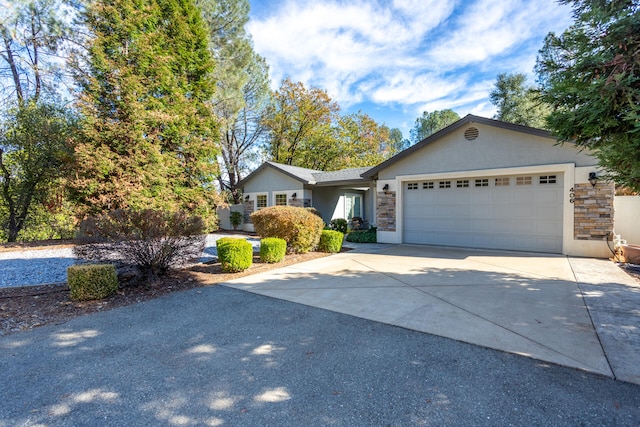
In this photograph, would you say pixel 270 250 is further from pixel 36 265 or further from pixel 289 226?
pixel 36 265

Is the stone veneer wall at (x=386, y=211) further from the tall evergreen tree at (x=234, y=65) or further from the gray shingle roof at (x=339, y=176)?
the tall evergreen tree at (x=234, y=65)

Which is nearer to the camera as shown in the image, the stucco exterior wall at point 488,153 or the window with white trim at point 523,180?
the stucco exterior wall at point 488,153

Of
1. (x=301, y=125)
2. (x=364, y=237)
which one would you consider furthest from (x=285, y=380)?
(x=301, y=125)

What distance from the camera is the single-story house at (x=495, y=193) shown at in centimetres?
800

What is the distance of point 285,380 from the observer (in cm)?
268

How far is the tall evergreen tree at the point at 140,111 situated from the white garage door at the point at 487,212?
9198 mm

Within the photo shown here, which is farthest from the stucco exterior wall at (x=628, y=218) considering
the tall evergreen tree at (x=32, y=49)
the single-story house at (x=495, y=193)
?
the tall evergreen tree at (x=32, y=49)

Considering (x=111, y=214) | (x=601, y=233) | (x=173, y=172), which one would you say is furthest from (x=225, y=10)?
(x=601, y=233)

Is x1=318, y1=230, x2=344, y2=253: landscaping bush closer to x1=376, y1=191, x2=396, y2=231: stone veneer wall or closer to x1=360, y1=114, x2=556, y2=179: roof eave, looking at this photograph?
x1=376, y1=191, x2=396, y2=231: stone veneer wall

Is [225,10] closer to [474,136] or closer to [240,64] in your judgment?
A: [240,64]

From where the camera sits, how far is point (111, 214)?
558 centimetres

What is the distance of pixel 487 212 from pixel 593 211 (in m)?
2.50

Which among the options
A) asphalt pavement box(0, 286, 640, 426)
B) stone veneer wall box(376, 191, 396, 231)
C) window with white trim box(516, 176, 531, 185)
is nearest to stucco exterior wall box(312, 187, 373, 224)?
stone veneer wall box(376, 191, 396, 231)

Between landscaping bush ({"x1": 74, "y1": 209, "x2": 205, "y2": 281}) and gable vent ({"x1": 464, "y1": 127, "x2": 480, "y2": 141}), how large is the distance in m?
8.53
